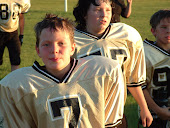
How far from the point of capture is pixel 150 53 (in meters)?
3.37

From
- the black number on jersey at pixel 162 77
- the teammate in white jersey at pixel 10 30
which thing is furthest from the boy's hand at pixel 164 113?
the teammate in white jersey at pixel 10 30

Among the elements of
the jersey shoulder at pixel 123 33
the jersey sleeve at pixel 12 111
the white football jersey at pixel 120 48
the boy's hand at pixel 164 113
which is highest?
the jersey shoulder at pixel 123 33

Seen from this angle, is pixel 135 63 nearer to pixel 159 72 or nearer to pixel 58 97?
pixel 159 72

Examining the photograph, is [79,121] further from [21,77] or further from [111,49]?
[111,49]

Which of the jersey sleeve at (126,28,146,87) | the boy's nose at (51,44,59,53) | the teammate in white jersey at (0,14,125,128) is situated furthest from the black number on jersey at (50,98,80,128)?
the jersey sleeve at (126,28,146,87)

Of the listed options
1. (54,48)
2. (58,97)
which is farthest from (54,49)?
(58,97)

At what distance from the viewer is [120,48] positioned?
9.25ft

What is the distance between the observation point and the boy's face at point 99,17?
2828 millimetres

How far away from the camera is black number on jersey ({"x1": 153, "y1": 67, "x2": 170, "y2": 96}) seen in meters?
3.36

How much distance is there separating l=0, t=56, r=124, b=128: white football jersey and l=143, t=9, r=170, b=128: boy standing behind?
3.97ft

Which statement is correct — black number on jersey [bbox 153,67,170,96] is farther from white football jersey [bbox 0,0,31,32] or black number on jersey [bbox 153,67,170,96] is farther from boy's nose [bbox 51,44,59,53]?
white football jersey [bbox 0,0,31,32]

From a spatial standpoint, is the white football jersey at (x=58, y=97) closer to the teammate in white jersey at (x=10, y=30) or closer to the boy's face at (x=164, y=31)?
the boy's face at (x=164, y=31)

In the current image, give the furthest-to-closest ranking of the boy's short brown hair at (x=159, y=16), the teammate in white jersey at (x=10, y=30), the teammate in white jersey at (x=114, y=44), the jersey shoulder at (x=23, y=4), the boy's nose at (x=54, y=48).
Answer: the jersey shoulder at (x=23, y=4) < the teammate in white jersey at (x=10, y=30) < the boy's short brown hair at (x=159, y=16) < the teammate in white jersey at (x=114, y=44) < the boy's nose at (x=54, y=48)

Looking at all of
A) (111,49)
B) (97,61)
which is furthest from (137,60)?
(97,61)
